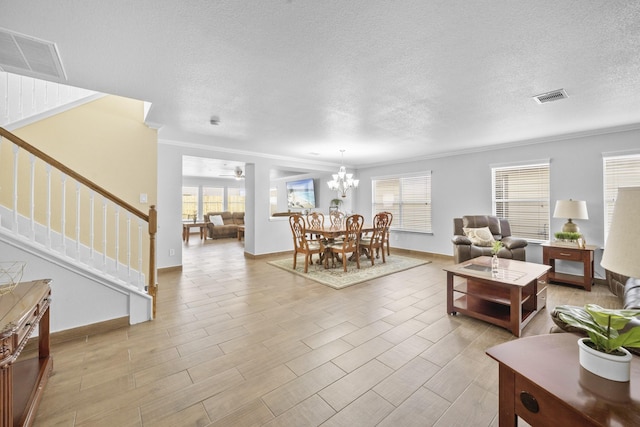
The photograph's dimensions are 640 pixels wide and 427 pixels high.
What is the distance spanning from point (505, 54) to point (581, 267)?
4.07 meters

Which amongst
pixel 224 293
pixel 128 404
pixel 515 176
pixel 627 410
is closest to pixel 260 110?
pixel 224 293

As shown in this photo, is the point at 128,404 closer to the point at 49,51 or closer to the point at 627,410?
the point at 627,410

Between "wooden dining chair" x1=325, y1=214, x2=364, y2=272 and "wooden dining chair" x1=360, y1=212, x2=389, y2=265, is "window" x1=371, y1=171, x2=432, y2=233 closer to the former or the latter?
"wooden dining chair" x1=360, y1=212, x2=389, y2=265

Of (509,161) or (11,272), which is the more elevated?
(509,161)

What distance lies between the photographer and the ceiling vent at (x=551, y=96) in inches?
106

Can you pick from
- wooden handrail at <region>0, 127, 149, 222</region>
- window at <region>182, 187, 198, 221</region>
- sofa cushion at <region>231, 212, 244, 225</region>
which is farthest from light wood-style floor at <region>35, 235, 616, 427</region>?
window at <region>182, 187, 198, 221</region>

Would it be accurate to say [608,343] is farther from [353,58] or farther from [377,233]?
[377,233]

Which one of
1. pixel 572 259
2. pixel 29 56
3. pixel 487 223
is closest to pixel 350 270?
pixel 487 223

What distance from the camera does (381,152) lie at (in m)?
5.71

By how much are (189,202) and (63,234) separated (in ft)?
29.4

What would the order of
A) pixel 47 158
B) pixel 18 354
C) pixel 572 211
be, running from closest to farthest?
pixel 18 354
pixel 47 158
pixel 572 211

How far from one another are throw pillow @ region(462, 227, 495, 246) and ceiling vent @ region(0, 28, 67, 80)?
5.67 m

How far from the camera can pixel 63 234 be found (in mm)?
2346

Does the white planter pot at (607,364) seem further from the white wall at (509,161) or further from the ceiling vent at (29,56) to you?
the white wall at (509,161)
